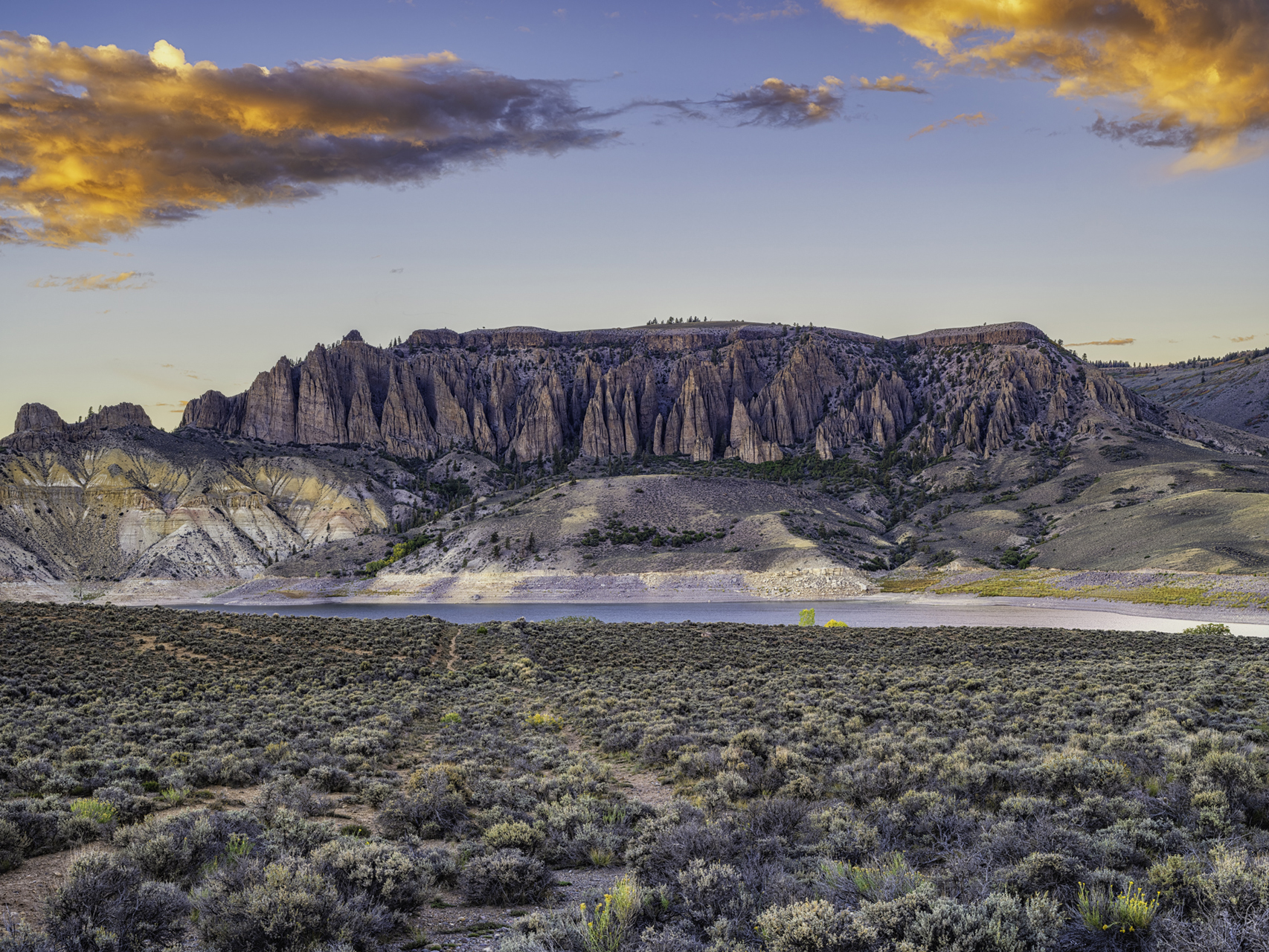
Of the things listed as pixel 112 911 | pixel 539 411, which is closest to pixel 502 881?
pixel 112 911

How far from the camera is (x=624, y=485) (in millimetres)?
123812

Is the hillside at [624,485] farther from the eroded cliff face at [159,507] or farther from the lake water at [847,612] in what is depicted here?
the lake water at [847,612]

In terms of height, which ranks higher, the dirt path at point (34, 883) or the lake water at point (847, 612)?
the dirt path at point (34, 883)

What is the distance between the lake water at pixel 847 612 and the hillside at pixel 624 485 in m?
6.26

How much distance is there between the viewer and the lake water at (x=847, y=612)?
187ft

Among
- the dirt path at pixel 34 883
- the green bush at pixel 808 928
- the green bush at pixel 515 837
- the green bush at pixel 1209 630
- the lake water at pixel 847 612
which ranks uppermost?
the green bush at pixel 808 928

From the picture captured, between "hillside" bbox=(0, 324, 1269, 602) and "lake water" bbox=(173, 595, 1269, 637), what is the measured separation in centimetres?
626

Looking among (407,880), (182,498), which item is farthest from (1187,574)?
(182,498)

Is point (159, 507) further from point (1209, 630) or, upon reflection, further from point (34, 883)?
point (1209, 630)

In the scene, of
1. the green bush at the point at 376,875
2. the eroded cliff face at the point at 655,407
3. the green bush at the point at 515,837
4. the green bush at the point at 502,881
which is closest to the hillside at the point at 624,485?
the eroded cliff face at the point at 655,407

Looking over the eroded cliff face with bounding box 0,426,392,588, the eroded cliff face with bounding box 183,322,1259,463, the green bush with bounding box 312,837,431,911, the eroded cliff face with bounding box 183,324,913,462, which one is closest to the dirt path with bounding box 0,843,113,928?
the green bush with bounding box 312,837,431,911

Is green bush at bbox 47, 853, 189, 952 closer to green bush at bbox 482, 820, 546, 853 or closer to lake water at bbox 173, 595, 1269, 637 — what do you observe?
green bush at bbox 482, 820, 546, 853

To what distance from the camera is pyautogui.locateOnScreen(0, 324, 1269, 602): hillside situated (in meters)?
98.6

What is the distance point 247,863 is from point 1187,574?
82.2 m
